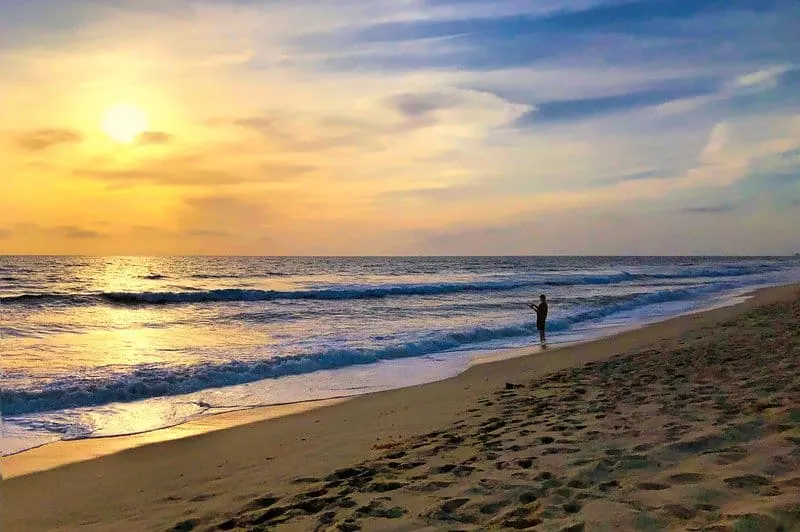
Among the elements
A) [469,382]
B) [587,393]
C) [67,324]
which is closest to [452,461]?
[587,393]

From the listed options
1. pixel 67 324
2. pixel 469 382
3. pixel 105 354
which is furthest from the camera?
pixel 67 324

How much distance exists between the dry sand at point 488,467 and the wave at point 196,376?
261 centimetres

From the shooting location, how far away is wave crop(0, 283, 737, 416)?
9.53 meters

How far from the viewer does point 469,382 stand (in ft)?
35.3

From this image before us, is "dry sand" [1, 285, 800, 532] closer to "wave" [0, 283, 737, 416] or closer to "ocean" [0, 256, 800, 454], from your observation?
"ocean" [0, 256, 800, 454]

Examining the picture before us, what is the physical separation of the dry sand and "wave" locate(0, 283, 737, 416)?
2.61m

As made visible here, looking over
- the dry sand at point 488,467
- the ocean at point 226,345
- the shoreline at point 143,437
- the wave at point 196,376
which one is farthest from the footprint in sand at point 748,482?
the wave at point 196,376

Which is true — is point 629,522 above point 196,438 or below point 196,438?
above

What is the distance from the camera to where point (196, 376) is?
1131 cm

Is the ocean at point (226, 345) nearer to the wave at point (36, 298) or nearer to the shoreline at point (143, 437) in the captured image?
the wave at point (36, 298)

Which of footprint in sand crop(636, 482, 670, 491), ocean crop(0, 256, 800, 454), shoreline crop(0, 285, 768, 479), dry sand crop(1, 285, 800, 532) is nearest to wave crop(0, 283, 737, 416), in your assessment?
ocean crop(0, 256, 800, 454)

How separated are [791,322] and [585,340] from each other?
4.78 meters

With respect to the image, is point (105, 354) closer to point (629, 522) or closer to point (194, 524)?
point (194, 524)

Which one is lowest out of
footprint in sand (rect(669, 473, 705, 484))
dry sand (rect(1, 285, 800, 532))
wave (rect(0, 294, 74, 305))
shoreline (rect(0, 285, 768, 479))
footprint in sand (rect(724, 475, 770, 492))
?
shoreline (rect(0, 285, 768, 479))
